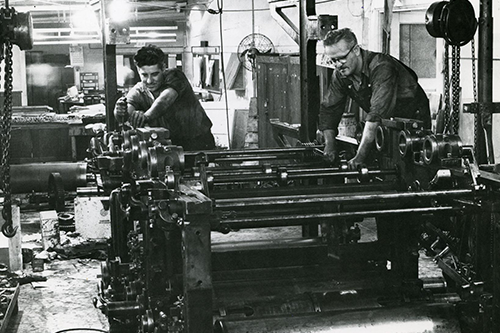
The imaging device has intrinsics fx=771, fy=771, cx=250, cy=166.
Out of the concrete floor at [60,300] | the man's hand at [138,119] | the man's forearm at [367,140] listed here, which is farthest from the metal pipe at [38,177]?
the man's forearm at [367,140]

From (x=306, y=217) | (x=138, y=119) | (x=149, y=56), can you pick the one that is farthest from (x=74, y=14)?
(x=306, y=217)

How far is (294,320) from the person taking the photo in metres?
3.39

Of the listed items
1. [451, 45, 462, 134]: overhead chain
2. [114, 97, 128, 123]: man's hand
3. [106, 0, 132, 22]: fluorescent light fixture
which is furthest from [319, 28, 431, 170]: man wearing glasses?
[106, 0, 132, 22]: fluorescent light fixture

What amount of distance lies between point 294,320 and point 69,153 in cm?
829

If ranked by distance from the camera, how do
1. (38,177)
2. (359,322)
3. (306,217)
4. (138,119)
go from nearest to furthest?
Result: (306,217) < (359,322) < (138,119) < (38,177)

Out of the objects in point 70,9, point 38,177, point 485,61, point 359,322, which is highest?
point 70,9

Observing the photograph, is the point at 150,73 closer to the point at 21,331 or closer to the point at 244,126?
the point at 21,331

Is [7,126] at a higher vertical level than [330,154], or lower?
higher

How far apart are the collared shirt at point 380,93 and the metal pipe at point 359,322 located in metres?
1.75

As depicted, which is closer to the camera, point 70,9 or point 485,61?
point 485,61

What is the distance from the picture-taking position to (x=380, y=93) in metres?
5.16

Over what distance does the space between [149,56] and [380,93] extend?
2.19m

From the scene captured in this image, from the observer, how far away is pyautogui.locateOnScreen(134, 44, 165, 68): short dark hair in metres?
6.36

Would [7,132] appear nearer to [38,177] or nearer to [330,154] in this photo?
[330,154]
